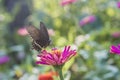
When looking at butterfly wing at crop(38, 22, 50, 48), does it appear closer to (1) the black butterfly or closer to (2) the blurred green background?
(1) the black butterfly

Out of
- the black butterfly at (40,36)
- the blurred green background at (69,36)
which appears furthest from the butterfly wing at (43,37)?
the blurred green background at (69,36)

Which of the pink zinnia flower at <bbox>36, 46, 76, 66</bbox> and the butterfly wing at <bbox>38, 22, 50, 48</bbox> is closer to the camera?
the pink zinnia flower at <bbox>36, 46, 76, 66</bbox>

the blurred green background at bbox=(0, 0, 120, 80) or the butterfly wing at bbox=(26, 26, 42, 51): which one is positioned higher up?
the blurred green background at bbox=(0, 0, 120, 80)

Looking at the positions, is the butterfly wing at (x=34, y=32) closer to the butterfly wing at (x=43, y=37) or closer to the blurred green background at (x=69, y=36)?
the butterfly wing at (x=43, y=37)

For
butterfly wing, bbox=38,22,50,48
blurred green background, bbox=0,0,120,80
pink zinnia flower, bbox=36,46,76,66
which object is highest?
blurred green background, bbox=0,0,120,80

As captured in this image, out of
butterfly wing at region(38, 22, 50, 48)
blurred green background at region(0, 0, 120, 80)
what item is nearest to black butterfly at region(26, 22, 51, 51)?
butterfly wing at region(38, 22, 50, 48)

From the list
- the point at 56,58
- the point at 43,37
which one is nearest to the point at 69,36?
the point at 43,37

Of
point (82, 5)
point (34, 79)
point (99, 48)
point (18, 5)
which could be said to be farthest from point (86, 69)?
point (18, 5)

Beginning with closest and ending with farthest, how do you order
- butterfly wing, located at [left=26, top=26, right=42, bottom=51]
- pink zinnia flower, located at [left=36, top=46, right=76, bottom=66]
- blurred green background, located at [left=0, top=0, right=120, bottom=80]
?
pink zinnia flower, located at [left=36, top=46, right=76, bottom=66], butterfly wing, located at [left=26, top=26, right=42, bottom=51], blurred green background, located at [left=0, top=0, right=120, bottom=80]
